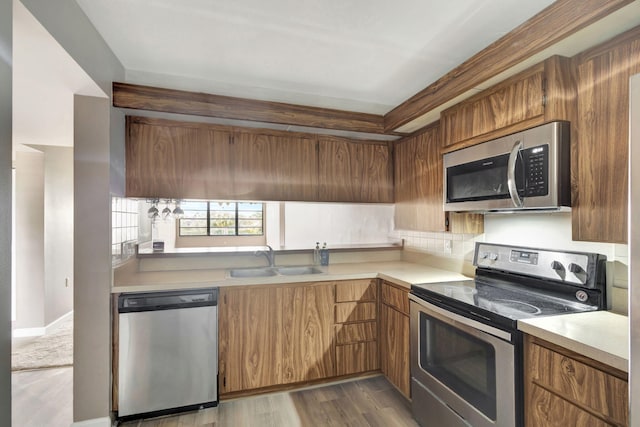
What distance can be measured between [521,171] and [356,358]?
1.86 meters

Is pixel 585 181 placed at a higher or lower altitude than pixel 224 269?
higher

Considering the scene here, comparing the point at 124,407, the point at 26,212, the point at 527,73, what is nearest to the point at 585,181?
the point at 527,73

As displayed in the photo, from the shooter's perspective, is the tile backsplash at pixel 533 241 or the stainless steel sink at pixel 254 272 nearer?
the tile backsplash at pixel 533 241

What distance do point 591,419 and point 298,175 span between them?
238 cm

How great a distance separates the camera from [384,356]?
2.58 m

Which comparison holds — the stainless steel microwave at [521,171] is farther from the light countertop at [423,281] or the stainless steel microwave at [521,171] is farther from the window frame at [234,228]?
the window frame at [234,228]

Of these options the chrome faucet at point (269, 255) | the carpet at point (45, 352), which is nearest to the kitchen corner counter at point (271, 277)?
the chrome faucet at point (269, 255)

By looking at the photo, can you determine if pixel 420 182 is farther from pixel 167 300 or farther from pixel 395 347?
pixel 167 300

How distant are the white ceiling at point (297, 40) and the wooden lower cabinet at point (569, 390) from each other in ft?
5.05

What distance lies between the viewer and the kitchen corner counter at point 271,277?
2.19 m

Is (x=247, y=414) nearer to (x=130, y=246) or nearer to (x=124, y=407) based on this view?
(x=124, y=407)

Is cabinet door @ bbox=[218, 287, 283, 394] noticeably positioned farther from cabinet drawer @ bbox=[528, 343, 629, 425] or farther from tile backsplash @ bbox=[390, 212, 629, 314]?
cabinet drawer @ bbox=[528, 343, 629, 425]

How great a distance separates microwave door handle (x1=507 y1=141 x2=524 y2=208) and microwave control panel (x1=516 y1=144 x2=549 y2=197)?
0.04m

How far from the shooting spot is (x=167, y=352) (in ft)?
7.14
